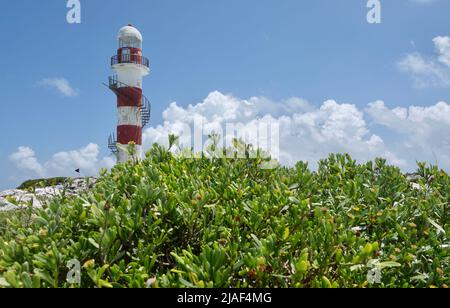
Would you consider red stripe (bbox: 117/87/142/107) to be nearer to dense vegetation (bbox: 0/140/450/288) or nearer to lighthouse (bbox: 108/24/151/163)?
lighthouse (bbox: 108/24/151/163)

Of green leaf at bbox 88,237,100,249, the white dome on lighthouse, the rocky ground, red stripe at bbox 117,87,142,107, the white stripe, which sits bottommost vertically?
green leaf at bbox 88,237,100,249

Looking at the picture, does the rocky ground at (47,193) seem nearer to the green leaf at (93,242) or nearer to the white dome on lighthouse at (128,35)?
the green leaf at (93,242)

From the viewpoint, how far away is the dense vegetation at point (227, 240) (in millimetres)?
2529

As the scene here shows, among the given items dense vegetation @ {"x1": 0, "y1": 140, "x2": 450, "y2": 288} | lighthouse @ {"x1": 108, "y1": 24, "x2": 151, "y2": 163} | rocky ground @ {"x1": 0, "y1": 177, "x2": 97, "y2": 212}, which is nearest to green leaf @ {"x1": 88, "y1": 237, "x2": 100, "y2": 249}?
dense vegetation @ {"x1": 0, "y1": 140, "x2": 450, "y2": 288}

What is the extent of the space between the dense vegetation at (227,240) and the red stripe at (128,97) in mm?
29024

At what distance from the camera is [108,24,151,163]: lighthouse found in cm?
3161

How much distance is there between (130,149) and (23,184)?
2565 cm

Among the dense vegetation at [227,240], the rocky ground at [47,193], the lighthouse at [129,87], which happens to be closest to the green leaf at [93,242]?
the dense vegetation at [227,240]

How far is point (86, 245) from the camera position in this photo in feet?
9.16

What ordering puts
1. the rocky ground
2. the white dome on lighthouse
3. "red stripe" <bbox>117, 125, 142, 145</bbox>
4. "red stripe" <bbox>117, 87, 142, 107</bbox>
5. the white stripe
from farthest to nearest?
the white dome on lighthouse → "red stripe" <bbox>117, 87, 142, 107</bbox> → the white stripe → "red stripe" <bbox>117, 125, 142, 145</bbox> → the rocky ground

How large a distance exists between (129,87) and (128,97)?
791mm
